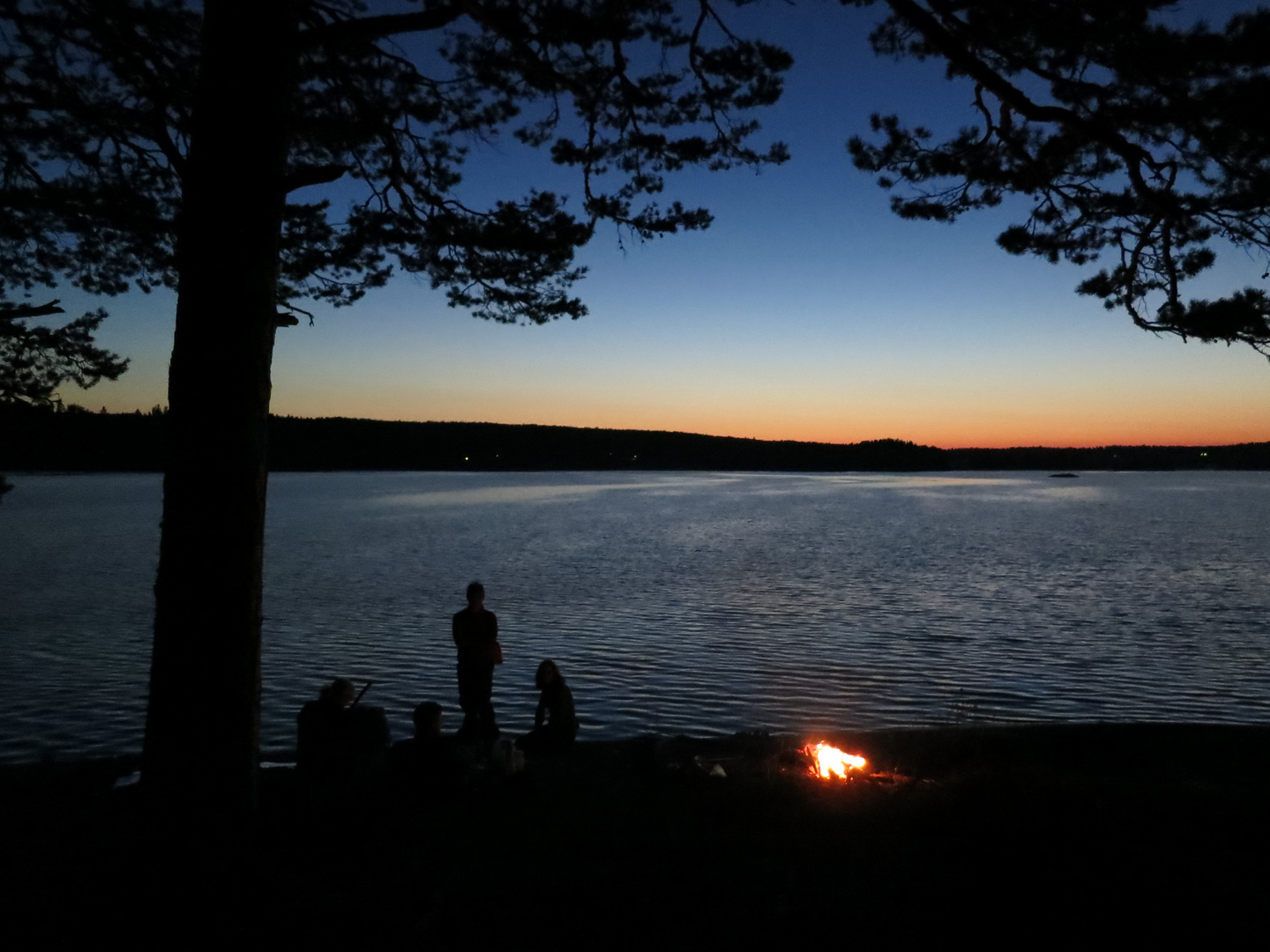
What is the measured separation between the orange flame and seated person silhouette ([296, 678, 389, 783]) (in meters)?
3.66

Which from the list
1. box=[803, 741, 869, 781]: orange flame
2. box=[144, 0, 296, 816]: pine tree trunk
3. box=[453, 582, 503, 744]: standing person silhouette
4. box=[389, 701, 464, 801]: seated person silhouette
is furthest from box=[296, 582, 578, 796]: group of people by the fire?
box=[803, 741, 869, 781]: orange flame

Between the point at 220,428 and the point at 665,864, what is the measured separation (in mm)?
3764

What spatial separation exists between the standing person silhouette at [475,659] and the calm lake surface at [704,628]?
2.92 m

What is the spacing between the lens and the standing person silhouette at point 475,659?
9.20 meters

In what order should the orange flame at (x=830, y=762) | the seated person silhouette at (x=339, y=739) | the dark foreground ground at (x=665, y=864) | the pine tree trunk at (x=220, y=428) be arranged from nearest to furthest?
the dark foreground ground at (x=665, y=864) < the pine tree trunk at (x=220, y=428) < the seated person silhouette at (x=339, y=739) < the orange flame at (x=830, y=762)

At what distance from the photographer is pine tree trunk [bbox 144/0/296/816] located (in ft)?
17.1

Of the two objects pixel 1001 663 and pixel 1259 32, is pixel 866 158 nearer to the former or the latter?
pixel 1259 32

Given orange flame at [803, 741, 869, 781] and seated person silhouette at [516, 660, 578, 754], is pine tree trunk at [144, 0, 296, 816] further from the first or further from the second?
orange flame at [803, 741, 869, 781]

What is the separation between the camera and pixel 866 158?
370 inches

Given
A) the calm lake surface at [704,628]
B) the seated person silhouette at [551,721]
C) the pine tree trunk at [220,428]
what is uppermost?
the pine tree trunk at [220,428]

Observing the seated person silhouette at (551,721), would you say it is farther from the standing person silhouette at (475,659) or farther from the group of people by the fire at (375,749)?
the group of people by the fire at (375,749)

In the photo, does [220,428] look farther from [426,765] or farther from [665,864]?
[665,864]

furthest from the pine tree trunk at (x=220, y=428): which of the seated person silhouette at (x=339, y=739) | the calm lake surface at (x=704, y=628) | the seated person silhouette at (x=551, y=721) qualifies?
the calm lake surface at (x=704, y=628)

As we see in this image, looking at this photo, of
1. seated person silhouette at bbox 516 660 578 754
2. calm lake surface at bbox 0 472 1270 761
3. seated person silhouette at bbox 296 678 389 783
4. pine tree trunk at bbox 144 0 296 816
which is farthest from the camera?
calm lake surface at bbox 0 472 1270 761
